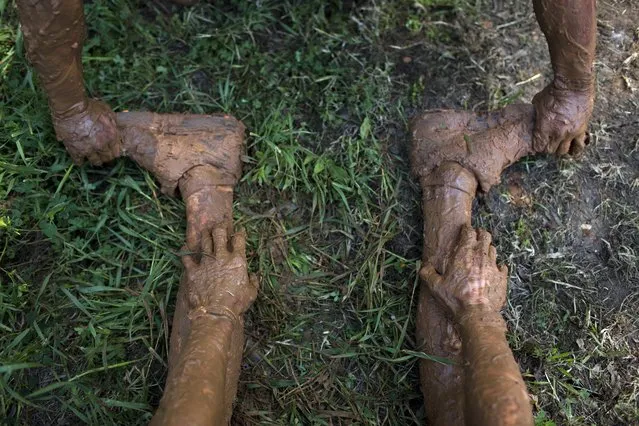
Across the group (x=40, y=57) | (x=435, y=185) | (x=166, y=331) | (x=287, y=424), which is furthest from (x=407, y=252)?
(x=40, y=57)

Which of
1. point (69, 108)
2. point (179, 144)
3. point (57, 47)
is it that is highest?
point (57, 47)

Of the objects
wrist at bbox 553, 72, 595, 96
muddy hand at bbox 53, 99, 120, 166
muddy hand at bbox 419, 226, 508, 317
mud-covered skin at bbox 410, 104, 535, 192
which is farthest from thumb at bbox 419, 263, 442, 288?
muddy hand at bbox 53, 99, 120, 166

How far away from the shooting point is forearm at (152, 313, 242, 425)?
1.79 m

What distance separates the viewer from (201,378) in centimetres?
191

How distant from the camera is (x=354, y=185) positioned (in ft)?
8.70

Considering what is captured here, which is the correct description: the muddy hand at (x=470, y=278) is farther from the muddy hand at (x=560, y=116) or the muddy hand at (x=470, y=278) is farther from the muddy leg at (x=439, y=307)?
the muddy hand at (x=560, y=116)

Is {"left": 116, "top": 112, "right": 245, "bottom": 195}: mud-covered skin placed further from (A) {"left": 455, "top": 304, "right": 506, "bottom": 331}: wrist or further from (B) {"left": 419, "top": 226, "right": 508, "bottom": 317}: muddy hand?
(A) {"left": 455, "top": 304, "right": 506, "bottom": 331}: wrist

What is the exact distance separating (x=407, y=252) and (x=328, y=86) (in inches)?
33.5

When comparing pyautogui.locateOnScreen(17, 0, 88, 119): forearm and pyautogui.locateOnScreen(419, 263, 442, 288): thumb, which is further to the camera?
pyautogui.locateOnScreen(419, 263, 442, 288): thumb

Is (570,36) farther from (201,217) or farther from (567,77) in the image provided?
(201,217)

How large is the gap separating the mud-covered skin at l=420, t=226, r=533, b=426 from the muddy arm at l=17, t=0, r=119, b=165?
4.57ft

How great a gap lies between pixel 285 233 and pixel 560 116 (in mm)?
1210

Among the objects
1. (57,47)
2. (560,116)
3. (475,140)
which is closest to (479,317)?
(475,140)

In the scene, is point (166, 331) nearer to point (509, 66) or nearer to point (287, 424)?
point (287, 424)
